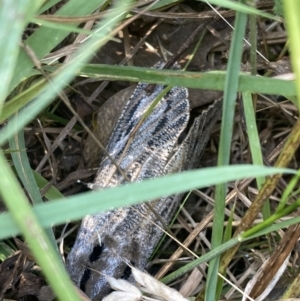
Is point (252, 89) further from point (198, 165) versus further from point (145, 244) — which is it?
point (198, 165)

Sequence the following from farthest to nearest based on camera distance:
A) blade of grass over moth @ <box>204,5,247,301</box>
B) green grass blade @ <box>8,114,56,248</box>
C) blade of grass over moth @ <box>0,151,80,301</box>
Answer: green grass blade @ <box>8,114,56,248</box> → blade of grass over moth @ <box>204,5,247,301</box> → blade of grass over moth @ <box>0,151,80,301</box>

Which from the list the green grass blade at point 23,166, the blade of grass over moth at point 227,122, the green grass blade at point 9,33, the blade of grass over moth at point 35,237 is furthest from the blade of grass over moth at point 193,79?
the blade of grass over moth at point 35,237

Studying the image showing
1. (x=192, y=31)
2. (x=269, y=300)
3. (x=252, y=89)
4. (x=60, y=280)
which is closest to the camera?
(x=60, y=280)

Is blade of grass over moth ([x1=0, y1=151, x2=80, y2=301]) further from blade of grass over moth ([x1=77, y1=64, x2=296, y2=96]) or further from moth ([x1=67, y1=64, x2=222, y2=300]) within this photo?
moth ([x1=67, y1=64, x2=222, y2=300])

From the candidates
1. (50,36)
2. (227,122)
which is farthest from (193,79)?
(50,36)

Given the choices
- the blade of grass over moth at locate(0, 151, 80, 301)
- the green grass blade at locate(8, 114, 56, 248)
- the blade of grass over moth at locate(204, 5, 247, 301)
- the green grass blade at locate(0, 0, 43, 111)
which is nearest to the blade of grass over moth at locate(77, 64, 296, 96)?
the blade of grass over moth at locate(204, 5, 247, 301)

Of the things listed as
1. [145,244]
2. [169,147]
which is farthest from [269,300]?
[169,147]

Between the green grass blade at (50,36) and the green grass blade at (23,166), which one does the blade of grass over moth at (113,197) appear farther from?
the green grass blade at (23,166)
